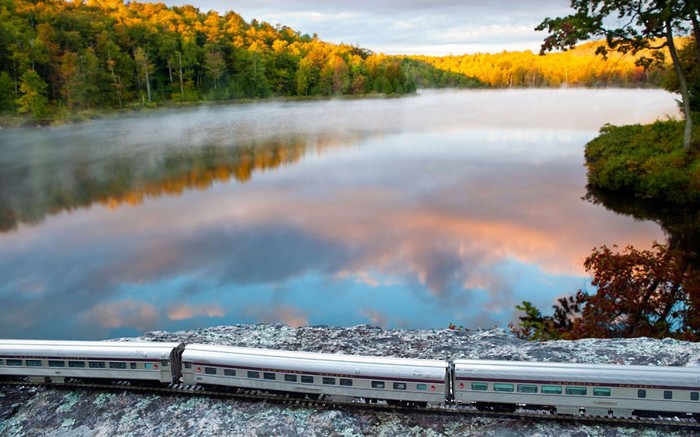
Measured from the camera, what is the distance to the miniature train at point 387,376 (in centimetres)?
810

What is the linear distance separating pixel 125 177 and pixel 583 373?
34.2 metres

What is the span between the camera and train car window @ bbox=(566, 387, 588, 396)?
816 centimetres

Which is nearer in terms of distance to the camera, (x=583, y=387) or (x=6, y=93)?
(x=583, y=387)

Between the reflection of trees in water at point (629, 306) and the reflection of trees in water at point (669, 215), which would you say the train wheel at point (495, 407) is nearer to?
the reflection of trees in water at point (629, 306)

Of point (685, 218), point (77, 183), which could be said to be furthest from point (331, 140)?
point (685, 218)

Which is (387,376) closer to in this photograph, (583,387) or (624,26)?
(583,387)

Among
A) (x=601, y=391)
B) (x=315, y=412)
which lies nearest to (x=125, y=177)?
(x=315, y=412)

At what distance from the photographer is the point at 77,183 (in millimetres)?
35375

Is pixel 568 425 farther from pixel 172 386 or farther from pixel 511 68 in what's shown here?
pixel 511 68

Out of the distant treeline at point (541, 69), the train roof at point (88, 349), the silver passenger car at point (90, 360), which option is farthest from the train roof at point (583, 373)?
the distant treeline at point (541, 69)

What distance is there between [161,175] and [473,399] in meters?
32.8

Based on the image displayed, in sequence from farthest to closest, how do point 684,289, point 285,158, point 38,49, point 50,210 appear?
point 38,49 < point 285,158 < point 50,210 < point 684,289

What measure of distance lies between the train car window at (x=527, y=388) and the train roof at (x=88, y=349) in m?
5.72

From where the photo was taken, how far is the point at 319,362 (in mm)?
8836
